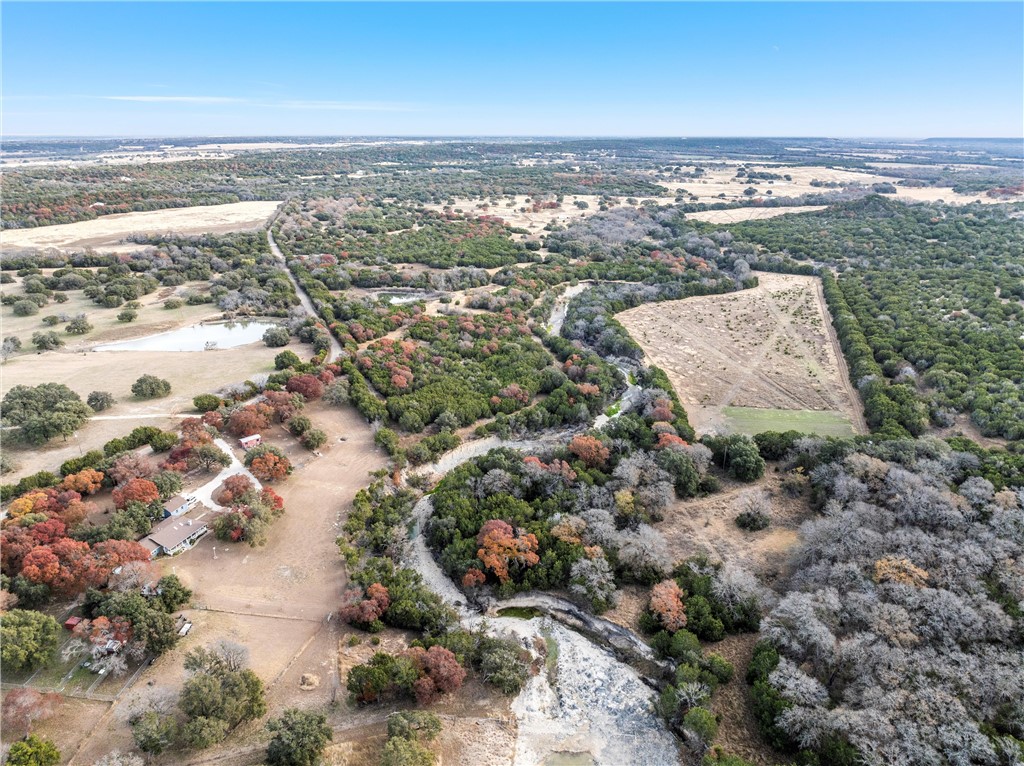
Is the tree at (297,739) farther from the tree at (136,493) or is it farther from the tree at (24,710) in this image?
the tree at (136,493)

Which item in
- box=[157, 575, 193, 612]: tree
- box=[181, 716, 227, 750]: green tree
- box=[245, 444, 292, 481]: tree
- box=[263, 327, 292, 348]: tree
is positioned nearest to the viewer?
box=[181, 716, 227, 750]: green tree

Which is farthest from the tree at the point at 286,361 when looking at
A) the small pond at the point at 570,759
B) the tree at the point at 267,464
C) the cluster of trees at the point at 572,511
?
the small pond at the point at 570,759

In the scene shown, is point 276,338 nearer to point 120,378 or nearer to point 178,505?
point 120,378

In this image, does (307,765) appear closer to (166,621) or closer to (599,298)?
(166,621)

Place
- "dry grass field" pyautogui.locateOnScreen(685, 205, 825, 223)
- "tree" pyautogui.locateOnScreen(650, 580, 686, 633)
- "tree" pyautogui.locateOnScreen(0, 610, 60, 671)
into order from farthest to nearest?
"dry grass field" pyautogui.locateOnScreen(685, 205, 825, 223)
"tree" pyautogui.locateOnScreen(650, 580, 686, 633)
"tree" pyautogui.locateOnScreen(0, 610, 60, 671)

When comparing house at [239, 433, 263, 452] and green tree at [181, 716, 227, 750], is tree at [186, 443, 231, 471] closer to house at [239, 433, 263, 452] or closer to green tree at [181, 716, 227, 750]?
Result: house at [239, 433, 263, 452]

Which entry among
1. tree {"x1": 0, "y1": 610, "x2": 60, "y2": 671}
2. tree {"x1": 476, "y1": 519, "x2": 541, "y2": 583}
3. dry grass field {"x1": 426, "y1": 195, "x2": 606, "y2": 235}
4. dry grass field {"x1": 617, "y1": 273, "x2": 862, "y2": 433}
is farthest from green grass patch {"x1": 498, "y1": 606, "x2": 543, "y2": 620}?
dry grass field {"x1": 426, "y1": 195, "x2": 606, "y2": 235}
